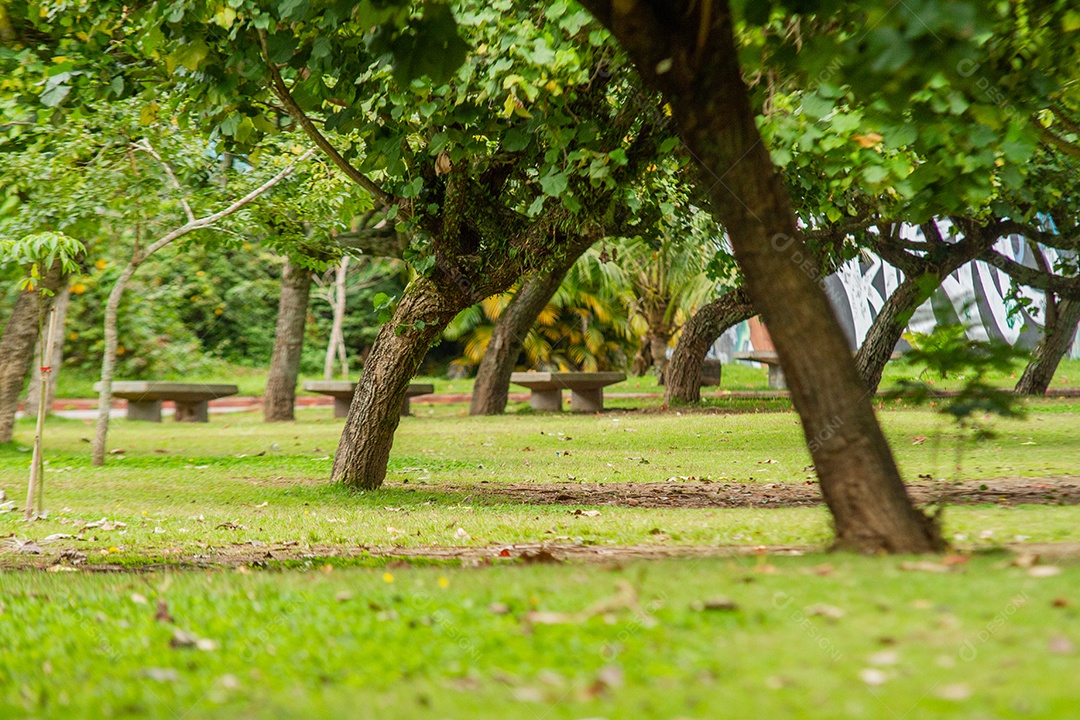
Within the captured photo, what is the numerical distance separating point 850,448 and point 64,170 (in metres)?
9.86

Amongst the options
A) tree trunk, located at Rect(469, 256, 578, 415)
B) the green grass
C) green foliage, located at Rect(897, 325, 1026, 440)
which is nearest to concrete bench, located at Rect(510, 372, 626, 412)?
tree trunk, located at Rect(469, 256, 578, 415)

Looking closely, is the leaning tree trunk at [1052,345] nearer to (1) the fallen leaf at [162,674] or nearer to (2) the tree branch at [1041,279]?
(2) the tree branch at [1041,279]

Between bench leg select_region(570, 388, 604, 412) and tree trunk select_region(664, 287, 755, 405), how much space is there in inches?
54.6

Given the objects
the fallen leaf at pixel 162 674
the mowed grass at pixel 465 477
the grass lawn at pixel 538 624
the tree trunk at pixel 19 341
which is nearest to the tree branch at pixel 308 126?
the mowed grass at pixel 465 477

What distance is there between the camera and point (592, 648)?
3.02 metres

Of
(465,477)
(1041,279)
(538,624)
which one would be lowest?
(465,477)

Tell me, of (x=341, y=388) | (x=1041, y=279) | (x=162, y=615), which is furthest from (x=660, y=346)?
(x=162, y=615)

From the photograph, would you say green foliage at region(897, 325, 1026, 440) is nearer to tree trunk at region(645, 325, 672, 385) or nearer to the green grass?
the green grass

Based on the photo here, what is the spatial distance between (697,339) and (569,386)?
8.62 ft

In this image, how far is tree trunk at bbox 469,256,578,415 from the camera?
17.1 m

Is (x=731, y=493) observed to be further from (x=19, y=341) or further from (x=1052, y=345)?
(x=1052, y=345)

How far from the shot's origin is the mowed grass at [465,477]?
648cm

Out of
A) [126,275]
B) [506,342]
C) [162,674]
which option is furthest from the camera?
[506,342]

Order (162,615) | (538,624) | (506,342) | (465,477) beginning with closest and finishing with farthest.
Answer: (538,624), (162,615), (465,477), (506,342)
